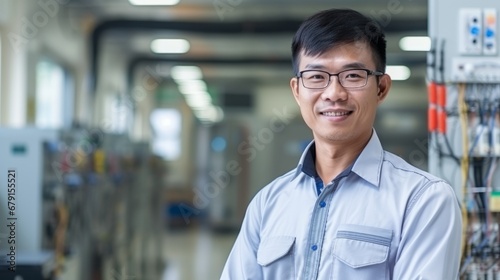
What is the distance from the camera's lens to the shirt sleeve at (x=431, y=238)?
1038 mm

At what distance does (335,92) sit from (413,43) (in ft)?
23.0

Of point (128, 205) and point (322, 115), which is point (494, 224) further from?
point (128, 205)

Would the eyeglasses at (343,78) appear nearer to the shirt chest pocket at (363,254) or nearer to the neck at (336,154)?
the neck at (336,154)

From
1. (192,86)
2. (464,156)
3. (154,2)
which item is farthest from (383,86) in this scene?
(192,86)

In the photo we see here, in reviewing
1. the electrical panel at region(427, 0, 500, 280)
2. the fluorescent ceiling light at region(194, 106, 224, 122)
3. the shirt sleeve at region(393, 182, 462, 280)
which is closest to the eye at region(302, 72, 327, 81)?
the shirt sleeve at region(393, 182, 462, 280)

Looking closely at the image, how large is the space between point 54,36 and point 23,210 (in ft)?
11.6

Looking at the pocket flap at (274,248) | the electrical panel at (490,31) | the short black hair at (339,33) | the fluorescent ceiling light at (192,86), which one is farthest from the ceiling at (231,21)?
the pocket flap at (274,248)

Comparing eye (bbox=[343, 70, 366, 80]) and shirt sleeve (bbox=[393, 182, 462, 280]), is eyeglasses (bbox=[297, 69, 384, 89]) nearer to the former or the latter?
eye (bbox=[343, 70, 366, 80])

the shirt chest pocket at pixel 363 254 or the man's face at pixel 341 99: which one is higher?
the man's face at pixel 341 99

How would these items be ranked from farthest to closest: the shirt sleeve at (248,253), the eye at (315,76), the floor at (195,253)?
1. the floor at (195,253)
2. the shirt sleeve at (248,253)
3. the eye at (315,76)

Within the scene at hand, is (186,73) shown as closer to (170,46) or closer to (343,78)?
(170,46)

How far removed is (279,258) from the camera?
1180 mm

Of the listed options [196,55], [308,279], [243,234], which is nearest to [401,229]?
[308,279]

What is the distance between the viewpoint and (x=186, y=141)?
29.5 feet
